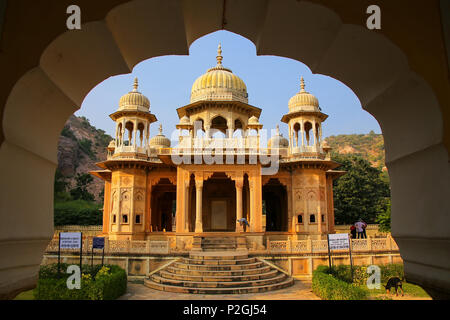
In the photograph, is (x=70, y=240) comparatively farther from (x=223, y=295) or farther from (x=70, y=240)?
(x=223, y=295)

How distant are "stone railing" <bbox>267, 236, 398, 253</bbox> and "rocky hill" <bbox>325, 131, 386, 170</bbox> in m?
76.9

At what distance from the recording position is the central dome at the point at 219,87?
72.5 feet

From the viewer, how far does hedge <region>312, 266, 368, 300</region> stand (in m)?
9.78

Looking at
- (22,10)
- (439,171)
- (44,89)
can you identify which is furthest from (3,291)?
(439,171)

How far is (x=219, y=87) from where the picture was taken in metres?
22.5

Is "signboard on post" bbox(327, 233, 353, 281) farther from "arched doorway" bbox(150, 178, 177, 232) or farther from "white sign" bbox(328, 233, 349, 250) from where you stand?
"arched doorway" bbox(150, 178, 177, 232)

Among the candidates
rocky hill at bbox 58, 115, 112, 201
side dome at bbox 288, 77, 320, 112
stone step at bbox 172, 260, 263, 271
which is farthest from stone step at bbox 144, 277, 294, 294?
rocky hill at bbox 58, 115, 112, 201

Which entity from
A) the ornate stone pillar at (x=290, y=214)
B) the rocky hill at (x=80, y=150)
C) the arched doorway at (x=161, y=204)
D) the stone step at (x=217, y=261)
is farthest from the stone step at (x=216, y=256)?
the rocky hill at (x=80, y=150)

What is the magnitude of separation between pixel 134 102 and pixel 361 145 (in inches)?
3649

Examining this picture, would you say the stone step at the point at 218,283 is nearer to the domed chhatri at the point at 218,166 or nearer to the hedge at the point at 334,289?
the hedge at the point at 334,289

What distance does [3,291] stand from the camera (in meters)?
2.34

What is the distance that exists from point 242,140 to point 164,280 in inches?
378
